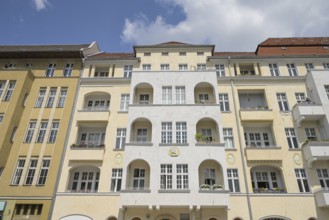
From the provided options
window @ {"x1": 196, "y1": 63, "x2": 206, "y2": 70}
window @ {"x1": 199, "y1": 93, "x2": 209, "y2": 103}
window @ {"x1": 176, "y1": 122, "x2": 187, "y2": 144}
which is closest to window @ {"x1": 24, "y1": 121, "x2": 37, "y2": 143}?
window @ {"x1": 176, "y1": 122, "x2": 187, "y2": 144}

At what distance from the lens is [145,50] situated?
3022cm

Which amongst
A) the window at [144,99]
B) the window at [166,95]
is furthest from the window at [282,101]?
the window at [144,99]

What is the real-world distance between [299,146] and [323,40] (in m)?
16.6

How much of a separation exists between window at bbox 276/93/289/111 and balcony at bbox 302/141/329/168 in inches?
184

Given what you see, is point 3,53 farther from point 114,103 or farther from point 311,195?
point 311,195

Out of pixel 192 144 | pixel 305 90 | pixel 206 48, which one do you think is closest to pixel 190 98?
pixel 192 144

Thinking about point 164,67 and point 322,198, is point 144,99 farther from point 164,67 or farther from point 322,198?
point 322,198

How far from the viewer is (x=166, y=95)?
26.2 metres

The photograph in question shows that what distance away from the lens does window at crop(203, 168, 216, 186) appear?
22909 mm

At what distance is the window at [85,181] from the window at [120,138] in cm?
352

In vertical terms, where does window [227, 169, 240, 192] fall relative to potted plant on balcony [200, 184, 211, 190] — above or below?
above

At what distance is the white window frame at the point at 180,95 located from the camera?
25688 mm

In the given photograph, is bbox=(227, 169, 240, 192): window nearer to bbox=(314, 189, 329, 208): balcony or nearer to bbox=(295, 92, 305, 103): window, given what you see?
bbox=(314, 189, 329, 208): balcony

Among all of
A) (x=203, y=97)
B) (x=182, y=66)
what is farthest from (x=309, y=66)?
(x=182, y=66)
